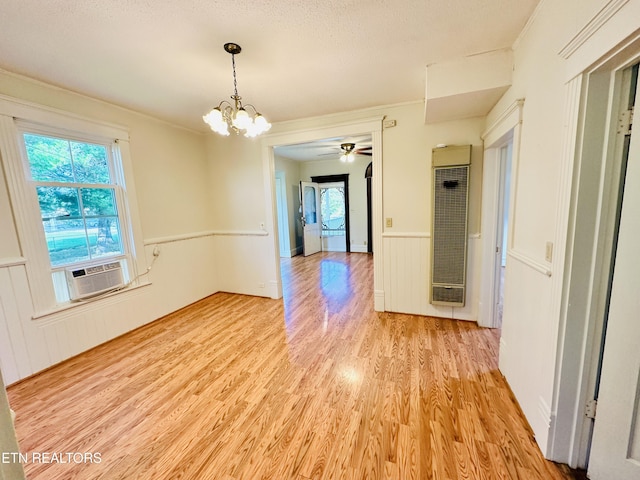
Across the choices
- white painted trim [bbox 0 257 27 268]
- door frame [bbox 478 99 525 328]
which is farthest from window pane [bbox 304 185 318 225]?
white painted trim [bbox 0 257 27 268]

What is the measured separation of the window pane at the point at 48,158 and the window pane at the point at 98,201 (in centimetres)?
19

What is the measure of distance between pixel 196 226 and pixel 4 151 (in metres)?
1.95

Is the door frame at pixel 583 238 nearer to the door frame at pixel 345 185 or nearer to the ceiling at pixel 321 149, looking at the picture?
the ceiling at pixel 321 149

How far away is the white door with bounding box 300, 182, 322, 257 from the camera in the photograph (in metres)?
6.80

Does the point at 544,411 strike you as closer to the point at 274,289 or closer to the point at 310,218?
the point at 274,289

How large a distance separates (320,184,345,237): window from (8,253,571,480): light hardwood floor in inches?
177

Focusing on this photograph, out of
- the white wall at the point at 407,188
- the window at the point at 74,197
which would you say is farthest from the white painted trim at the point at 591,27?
the window at the point at 74,197

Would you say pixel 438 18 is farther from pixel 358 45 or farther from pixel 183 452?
pixel 183 452

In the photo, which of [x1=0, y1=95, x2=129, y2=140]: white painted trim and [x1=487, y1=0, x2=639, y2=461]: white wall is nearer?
[x1=487, y1=0, x2=639, y2=461]: white wall

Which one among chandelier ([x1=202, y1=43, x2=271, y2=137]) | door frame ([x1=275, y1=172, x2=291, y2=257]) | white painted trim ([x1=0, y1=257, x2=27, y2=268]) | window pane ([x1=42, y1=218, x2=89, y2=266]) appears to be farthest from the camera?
door frame ([x1=275, y1=172, x2=291, y2=257])

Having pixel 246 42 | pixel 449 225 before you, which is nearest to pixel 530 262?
pixel 449 225

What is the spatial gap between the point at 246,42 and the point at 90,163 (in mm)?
2127

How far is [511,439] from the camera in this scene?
1.51 m

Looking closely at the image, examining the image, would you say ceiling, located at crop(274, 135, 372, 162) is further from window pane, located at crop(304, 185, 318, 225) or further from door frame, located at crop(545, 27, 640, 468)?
door frame, located at crop(545, 27, 640, 468)
